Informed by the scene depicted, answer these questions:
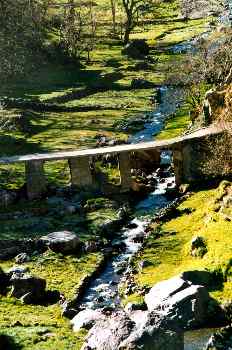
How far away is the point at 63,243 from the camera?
5362 cm

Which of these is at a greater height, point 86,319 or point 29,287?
point 86,319

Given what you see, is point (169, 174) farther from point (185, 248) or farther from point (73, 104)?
point (73, 104)

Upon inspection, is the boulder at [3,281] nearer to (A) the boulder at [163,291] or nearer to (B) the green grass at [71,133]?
(B) the green grass at [71,133]

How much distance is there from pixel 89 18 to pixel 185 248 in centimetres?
13470

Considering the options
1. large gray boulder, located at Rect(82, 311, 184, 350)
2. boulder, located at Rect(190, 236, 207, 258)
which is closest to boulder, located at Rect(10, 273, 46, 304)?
large gray boulder, located at Rect(82, 311, 184, 350)

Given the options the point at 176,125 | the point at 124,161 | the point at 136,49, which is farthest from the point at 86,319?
the point at 136,49

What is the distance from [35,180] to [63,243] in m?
15.4

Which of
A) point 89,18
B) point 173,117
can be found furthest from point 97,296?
point 89,18

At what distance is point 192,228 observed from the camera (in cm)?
5509

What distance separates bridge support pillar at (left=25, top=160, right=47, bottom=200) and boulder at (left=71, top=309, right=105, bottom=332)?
26.6 metres

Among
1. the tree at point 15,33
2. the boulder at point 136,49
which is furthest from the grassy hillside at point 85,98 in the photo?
the tree at point 15,33

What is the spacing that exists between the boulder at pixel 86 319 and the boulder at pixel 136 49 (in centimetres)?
10531

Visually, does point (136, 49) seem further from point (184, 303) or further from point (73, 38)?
point (184, 303)

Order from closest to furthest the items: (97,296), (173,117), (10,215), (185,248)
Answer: (97,296) → (185,248) → (10,215) → (173,117)
